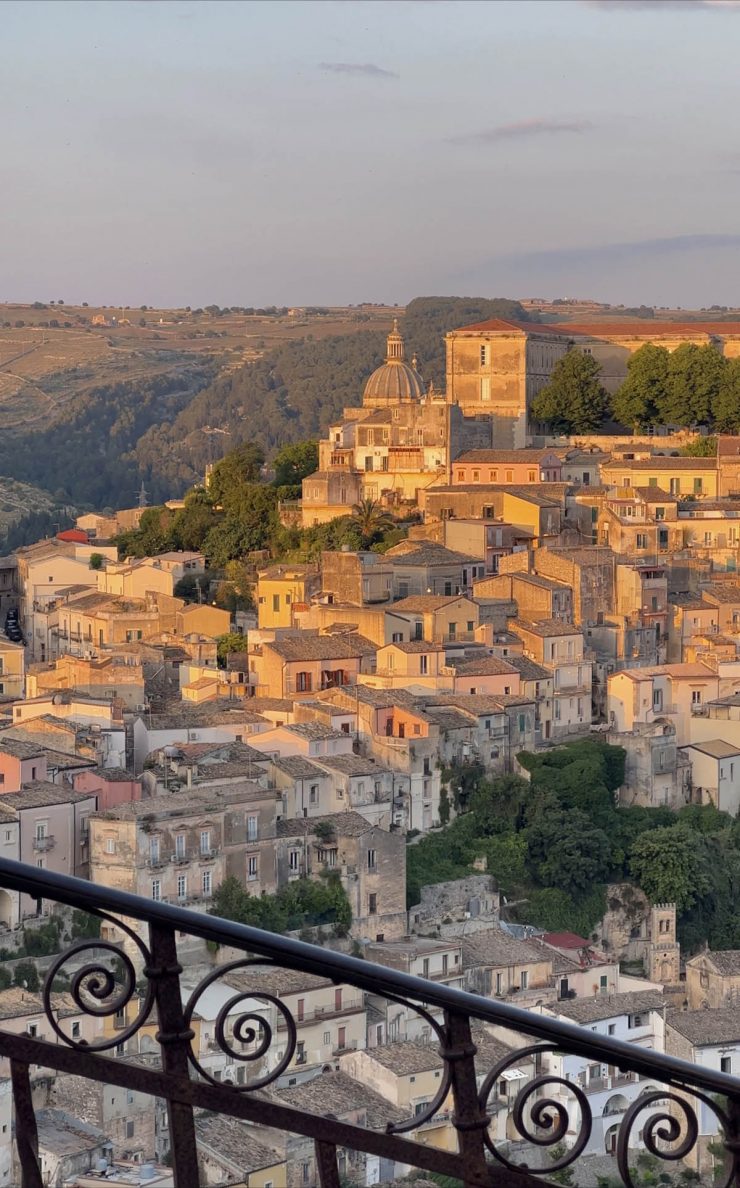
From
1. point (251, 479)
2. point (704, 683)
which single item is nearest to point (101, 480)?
point (251, 479)

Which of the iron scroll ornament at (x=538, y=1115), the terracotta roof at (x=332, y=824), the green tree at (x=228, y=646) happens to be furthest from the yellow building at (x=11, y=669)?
the iron scroll ornament at (x=538, y=1115)

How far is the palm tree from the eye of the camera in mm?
27688

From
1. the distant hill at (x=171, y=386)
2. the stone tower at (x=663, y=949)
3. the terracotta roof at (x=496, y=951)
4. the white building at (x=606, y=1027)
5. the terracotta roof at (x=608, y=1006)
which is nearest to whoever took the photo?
the white building at (x=606, y=1027)

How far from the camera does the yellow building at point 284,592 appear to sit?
25562 millimetres

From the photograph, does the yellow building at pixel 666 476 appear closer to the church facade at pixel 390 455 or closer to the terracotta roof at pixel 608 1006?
the church facade at pixel 390 455

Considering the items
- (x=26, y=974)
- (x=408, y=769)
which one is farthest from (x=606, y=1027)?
(x=26, y=974)

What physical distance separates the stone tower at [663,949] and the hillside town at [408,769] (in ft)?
0.09

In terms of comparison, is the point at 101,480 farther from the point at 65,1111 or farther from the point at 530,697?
the point at 65,1111

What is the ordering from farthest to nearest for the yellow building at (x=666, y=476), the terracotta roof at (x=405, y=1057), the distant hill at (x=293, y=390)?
the distant hill at (x=293, y=390) < the yellow building at (x=666, y=476) < the terracotta roof at (x=405, y=1057)

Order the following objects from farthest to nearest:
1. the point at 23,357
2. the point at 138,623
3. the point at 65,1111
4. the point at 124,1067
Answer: the point at 23,357, the point at 138,623, the point at 65,1111, the point at 124,1067

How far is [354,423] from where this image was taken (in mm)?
31578

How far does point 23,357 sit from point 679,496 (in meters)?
64.9

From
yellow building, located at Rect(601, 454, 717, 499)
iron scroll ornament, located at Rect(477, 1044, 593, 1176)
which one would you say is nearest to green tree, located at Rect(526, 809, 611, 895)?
yellow building, located at Rect(601, 454, 717, 499)

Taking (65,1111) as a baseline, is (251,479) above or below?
above
